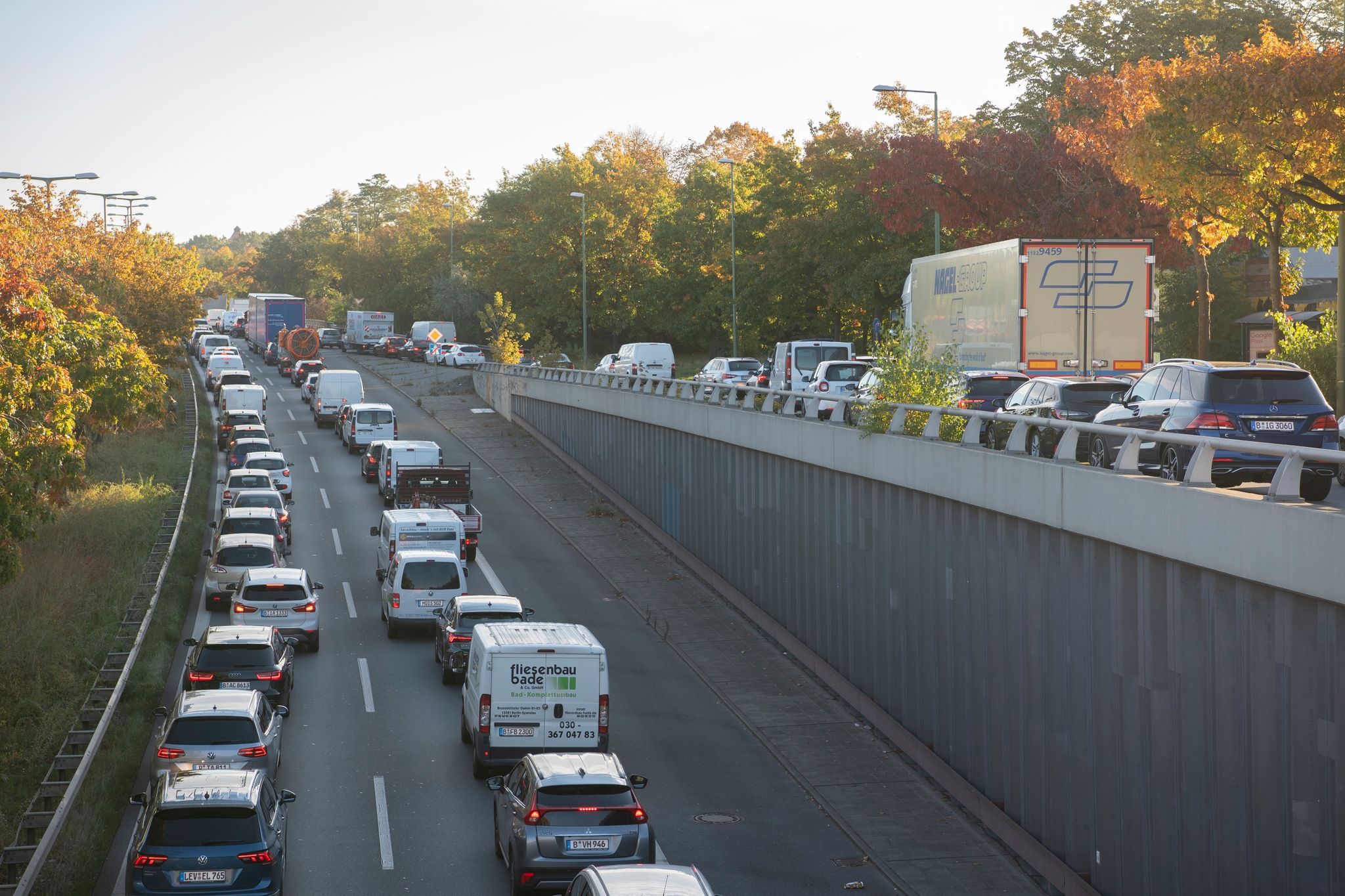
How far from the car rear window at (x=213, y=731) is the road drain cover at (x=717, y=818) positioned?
19.6ft

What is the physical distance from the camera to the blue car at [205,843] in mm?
12984

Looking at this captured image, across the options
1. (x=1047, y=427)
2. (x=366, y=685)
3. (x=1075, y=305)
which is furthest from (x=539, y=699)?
(x=1075, y=305)

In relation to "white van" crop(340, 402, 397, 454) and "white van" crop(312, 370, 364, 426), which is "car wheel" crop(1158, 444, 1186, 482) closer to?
"white van" crop(340, 402, 397, 454)

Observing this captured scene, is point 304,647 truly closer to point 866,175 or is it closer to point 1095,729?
point 1095,729

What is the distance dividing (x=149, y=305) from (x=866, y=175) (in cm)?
3086

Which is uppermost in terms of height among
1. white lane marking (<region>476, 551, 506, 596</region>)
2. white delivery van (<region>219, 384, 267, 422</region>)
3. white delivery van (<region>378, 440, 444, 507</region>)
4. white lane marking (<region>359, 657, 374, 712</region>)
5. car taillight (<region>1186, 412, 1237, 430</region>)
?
car taillight (<region>1186, 412, 1237, 430</region>)

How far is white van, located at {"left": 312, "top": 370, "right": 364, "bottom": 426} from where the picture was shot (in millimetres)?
58906

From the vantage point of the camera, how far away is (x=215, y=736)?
17.3 m

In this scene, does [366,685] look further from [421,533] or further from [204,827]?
[204,827]

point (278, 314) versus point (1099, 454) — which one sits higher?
point (278, 314)

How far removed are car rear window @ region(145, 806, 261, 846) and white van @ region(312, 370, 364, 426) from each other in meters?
46.4

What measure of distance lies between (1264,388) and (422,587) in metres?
17.2

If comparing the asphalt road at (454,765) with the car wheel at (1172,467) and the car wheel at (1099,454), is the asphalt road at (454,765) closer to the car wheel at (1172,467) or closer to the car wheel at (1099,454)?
the car wheel at (1099,454)

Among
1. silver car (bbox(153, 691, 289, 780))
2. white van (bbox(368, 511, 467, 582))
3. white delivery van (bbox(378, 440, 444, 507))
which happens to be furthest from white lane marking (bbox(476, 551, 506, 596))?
silver car (bbox(153, 691, 289, 780))
